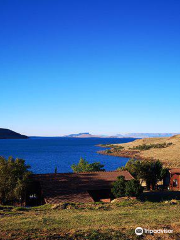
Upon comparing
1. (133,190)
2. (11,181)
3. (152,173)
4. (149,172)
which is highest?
(11,181)

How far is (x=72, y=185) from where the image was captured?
→ 40469 millimetres

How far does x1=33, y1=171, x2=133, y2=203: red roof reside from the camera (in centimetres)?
3688

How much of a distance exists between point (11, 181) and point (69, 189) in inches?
352

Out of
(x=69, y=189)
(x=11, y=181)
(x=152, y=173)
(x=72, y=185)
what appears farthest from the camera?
(x=152, y=173)

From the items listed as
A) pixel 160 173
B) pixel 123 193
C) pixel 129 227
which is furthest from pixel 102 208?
pixel 160 173

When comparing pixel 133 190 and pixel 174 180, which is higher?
pixel 133 190

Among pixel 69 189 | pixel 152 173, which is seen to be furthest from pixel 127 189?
pixel 152 173

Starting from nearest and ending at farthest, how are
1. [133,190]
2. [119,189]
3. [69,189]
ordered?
[133,190], [119,189], [69,189]

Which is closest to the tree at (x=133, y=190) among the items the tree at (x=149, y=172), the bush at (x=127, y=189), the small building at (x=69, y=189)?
the bush at (x=127, y=189)

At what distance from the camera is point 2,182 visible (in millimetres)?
36375

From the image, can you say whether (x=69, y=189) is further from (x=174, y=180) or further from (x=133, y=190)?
(x=174, y=180)

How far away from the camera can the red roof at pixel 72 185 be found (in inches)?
1452

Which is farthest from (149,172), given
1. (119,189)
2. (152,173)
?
(119,189)

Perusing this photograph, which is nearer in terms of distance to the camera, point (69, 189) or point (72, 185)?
point (69, 189)
